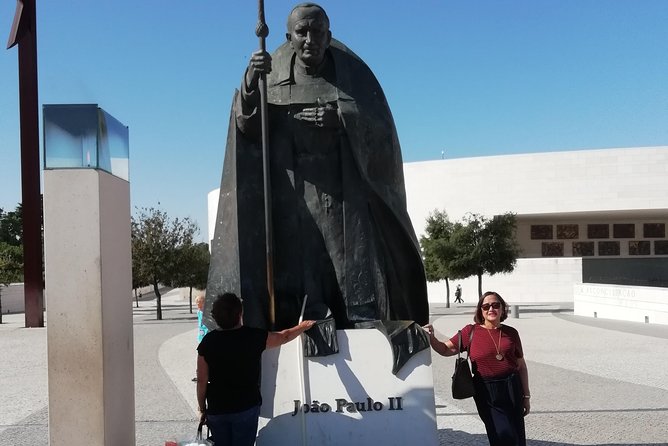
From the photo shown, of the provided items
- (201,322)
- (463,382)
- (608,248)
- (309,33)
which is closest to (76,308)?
(201,322)

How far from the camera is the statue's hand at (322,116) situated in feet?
15.3

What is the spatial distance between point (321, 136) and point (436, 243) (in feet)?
74.2

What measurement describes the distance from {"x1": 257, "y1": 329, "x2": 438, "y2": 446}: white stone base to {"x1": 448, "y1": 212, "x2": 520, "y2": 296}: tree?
2233 cm

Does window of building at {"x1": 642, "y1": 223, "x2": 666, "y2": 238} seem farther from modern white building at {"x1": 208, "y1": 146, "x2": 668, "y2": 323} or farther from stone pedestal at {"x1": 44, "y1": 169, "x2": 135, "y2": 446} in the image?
stone pedestal at {"x1": 44, "y1": 169, "x2": 135, "y2": 446}

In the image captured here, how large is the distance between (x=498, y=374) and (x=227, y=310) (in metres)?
1.72

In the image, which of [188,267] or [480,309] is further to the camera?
[188,267]

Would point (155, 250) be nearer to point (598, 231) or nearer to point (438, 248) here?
point (438, 248)

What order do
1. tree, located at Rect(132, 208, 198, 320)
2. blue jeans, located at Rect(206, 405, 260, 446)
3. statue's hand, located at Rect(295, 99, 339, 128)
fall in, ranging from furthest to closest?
tree, located at Rect(132, 208, 198, 320) → statue's hand, located at Rect(295, 99, 339, 128) → blue jeans, located at Rect(206, 405, 260, 446)

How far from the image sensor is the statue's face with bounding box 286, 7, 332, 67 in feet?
15.3

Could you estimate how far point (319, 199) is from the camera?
4.89 metres

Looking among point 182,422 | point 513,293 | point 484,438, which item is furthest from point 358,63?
point 513,293

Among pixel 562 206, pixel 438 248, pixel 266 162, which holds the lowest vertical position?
pixel 438 248

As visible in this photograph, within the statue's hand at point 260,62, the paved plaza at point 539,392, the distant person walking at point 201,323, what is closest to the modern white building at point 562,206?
the paved plaza at point 539,392

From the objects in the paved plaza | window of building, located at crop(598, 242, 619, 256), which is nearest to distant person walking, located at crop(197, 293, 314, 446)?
the paved plaza
